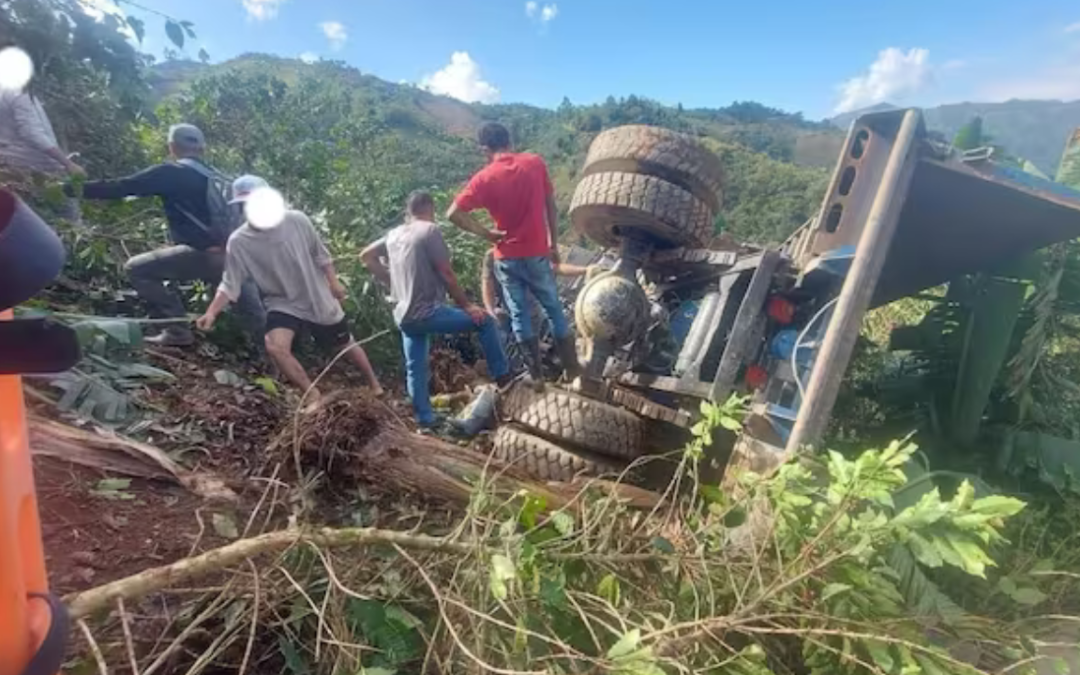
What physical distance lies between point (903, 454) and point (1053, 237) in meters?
2.19

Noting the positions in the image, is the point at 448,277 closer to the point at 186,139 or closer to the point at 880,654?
the point at 186,139

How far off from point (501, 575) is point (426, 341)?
10.3 ft

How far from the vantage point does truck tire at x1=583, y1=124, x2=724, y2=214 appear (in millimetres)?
3750

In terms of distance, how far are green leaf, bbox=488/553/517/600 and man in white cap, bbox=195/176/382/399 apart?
2897 millimetres

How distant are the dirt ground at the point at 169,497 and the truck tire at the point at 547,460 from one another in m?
0.79

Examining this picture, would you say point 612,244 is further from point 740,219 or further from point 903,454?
point 740,219

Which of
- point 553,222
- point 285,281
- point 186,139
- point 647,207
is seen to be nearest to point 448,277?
point 553,222

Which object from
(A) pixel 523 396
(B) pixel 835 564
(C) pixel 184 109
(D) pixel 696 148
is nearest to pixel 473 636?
(B) pixel 835 564

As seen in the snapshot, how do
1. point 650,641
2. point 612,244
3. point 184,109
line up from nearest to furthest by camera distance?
point 650,641
point 612,244
point 184,109

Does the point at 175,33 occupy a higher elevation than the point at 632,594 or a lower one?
higher

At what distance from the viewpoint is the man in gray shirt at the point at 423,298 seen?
436 centimetres

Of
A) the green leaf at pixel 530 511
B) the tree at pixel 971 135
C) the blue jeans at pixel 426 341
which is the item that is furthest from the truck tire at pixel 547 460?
the tree at pixel 971 135

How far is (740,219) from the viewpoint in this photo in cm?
3247

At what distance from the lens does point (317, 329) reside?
14.7ft
